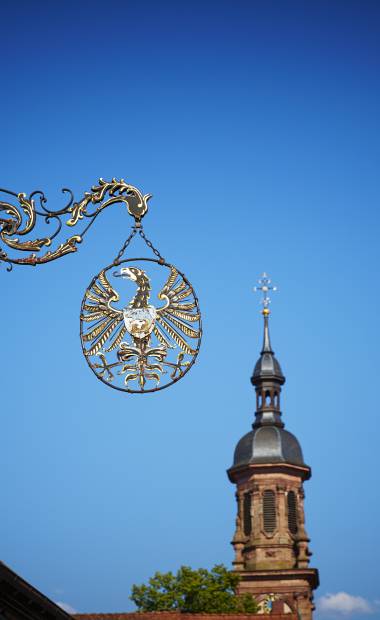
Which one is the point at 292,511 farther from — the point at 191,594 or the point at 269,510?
the point at 191,594

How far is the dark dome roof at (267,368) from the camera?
74125mm

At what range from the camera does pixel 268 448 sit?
68812mm

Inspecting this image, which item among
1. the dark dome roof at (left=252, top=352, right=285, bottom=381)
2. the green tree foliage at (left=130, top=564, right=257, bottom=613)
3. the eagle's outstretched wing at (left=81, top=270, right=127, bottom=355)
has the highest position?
the dark dome roof at (left=252, top=352, right=285, bottom=381)

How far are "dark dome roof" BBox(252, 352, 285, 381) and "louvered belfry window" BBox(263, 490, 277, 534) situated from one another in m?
9.32

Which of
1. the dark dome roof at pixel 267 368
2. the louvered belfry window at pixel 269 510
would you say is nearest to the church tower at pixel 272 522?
the louvered belfry window at pixel 269 510

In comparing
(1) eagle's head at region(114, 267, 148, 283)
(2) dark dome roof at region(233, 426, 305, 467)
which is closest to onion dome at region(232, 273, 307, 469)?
(2) dark dome roof at region(233, 426, 305, 467)

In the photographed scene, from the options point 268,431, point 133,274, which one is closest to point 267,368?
point 268,431

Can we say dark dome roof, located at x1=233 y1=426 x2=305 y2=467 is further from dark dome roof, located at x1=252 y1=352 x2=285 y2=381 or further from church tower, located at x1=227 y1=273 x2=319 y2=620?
dark dome roof, located at x1=252 y1=352 x2=285 y2=381

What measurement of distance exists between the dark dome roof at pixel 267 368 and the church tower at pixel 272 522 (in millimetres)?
4143

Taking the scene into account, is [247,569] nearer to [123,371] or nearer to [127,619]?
[127,619]

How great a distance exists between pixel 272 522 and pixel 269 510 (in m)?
0.76

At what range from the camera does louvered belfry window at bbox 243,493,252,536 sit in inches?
2638

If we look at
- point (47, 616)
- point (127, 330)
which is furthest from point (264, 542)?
point (127, 330)

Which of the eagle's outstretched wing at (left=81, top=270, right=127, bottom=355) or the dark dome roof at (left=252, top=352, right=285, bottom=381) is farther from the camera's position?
the dark dome roof at (left=252, top=352, right=285, bottom=381)
